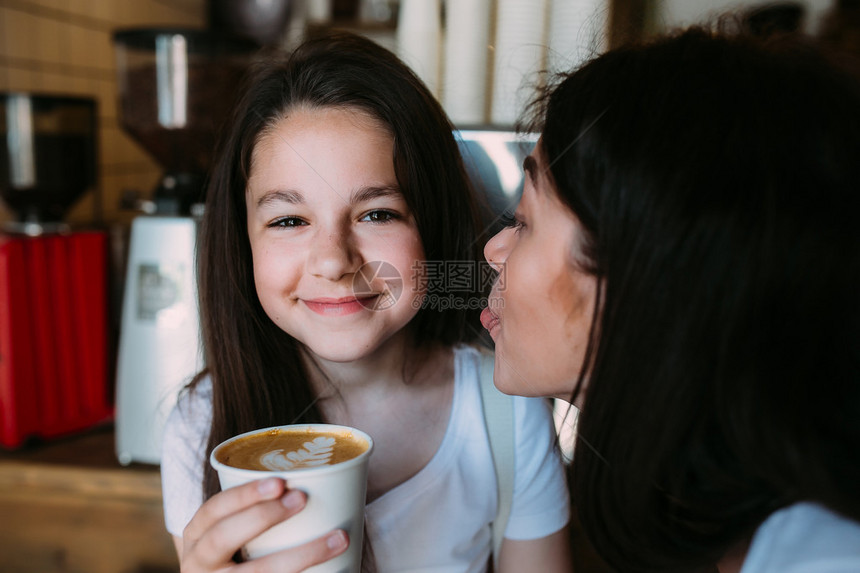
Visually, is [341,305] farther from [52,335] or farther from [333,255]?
[52,335]

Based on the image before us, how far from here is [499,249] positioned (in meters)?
0.60

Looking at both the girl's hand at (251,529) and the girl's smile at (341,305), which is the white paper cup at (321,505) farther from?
the girl's smile at (341,305)

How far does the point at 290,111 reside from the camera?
66 cm

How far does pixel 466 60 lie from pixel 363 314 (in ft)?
1.52

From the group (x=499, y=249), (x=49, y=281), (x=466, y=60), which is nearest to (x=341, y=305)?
(x=499, y=249)

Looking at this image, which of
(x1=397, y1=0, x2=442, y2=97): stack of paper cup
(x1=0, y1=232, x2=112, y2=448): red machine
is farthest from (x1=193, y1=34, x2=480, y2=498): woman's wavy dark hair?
(x1=0, y1=232, x2=112, y2=448): red machine

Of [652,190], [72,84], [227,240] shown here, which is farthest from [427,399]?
[72,84]

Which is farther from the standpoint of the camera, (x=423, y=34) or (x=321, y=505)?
(x=423, y=34)

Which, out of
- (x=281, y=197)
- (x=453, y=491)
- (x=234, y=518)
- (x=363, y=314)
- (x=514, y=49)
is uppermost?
(x=514, y=49)

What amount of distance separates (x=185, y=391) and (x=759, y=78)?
2.25 feet

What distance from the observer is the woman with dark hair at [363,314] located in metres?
0.62

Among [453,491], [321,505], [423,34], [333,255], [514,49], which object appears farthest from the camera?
[423,34]

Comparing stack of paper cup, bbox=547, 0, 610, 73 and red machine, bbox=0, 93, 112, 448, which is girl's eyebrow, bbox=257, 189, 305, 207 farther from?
red machine, bbox=0, 93, 112, 448

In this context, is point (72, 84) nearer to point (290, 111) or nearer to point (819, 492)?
point (290, 111)
